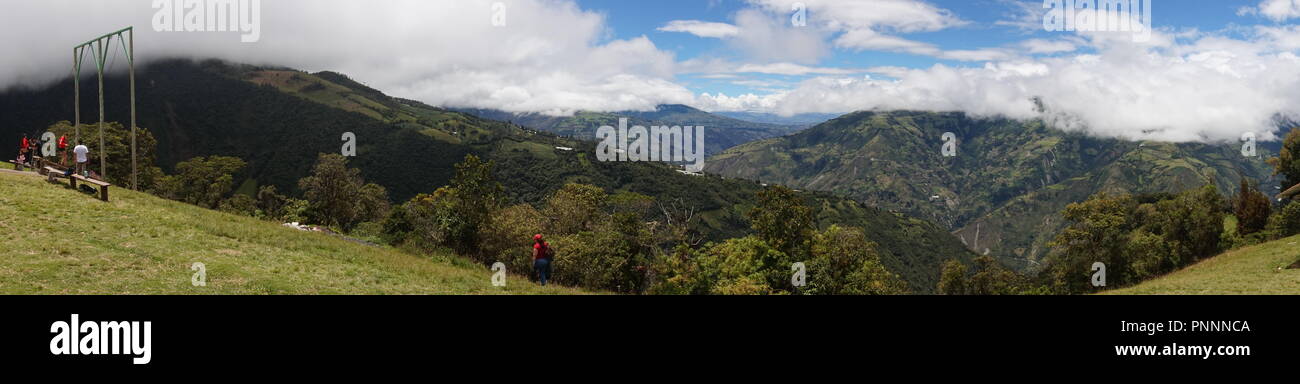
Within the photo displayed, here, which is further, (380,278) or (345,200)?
(345,200)

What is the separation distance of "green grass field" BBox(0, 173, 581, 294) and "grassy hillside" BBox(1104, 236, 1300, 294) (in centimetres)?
2358

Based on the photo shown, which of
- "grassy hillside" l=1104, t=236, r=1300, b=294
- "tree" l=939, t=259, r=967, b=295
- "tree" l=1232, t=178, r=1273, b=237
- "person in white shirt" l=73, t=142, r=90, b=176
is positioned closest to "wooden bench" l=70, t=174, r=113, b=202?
Answer: "person in white shirt" l=73, t=142, r=90, b=176

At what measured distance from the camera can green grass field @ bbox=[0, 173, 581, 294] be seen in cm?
1485

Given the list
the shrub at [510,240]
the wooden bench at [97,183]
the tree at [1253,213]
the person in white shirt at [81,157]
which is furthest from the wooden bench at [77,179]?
the tree at [1253,213]

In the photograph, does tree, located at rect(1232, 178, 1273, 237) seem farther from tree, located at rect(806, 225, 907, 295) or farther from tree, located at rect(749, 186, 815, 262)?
tree, located at rect(749, 186, 815, 262)

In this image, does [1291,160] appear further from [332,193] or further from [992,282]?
[332,193]

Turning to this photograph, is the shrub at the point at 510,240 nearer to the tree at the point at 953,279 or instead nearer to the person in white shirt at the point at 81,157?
the person in white shirt at the point at 81,157

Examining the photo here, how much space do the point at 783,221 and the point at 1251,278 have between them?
848 inches
